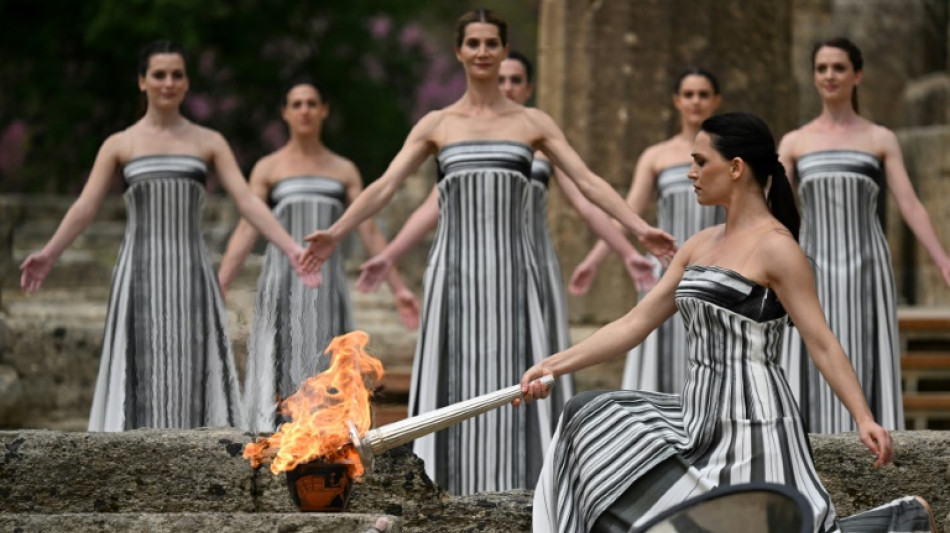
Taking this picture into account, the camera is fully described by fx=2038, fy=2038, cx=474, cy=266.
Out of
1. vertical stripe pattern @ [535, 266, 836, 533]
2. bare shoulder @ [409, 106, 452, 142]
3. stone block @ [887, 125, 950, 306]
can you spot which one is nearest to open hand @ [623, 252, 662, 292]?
bare shoulder @ [409, 106, 452, 142]

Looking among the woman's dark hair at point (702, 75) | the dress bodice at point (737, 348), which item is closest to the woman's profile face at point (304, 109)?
the woman's dark hair at point (702, 75)

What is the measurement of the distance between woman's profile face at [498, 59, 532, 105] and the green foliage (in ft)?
41.5

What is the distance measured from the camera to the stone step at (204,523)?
5.74 m

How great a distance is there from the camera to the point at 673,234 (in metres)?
10.2

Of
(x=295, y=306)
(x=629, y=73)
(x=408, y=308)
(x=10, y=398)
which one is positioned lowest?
(x=10, y=398)

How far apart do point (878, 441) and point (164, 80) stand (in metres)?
4.51

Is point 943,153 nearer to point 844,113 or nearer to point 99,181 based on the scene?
point 844,113

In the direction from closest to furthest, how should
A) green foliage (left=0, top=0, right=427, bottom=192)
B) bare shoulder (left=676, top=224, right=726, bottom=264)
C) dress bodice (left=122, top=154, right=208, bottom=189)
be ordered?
1. bare shoulder (left=676, top=224, right=726, bottom=264)
2. dress bodice (left=122, top=154, right=208, bottom=189)
3. green foliage (left=0, top=0, right=427, bottom=192)

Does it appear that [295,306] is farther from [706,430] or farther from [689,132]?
[706,430]

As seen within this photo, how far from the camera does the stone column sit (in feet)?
40.9

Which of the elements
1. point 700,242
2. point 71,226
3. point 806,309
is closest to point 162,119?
point 71,226

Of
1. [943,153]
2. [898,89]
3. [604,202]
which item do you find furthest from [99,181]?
[898,89]

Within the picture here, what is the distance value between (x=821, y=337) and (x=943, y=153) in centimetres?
983

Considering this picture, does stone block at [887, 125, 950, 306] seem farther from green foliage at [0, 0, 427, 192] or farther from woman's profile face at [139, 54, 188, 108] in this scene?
green foliage at [0, 0, 427, 192]
